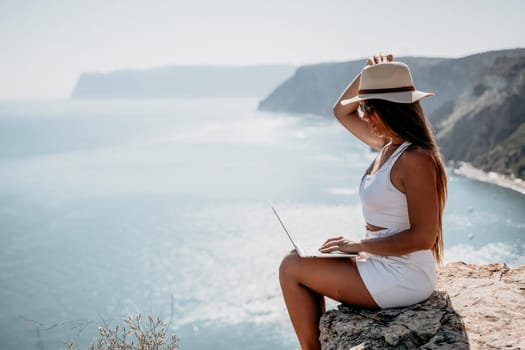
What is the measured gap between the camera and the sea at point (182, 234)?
47438mm

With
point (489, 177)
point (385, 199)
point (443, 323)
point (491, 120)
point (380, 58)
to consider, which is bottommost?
point (489, 177)

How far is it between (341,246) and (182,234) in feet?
222

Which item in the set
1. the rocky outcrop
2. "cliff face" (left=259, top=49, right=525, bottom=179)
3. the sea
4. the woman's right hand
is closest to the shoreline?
"cliff face" (left=259, top=49, right=525, bottom=179)

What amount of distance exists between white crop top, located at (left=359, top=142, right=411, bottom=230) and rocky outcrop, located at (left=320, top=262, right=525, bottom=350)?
0.62 metres

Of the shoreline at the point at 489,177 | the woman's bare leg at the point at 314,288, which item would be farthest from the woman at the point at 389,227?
the shoreline at the point at 489,177

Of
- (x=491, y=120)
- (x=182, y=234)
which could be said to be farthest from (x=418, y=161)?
(x=491, y=120)

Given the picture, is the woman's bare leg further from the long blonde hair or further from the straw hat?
the straw hat

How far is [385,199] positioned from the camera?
2.97 m

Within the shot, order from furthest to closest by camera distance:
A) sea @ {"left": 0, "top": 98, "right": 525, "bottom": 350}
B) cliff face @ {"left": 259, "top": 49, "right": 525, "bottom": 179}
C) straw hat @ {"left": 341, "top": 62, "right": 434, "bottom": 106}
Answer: cliff face @ {"left": 259, "top": 49, "right": 525, "bottom": 179} < sea @ {"left": 0, "top": 98, "right": 525, "bottom": 350} < straw hat @ {"left": 341, "top": 62, "right": 434, "bottom": 106}

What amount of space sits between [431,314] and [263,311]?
4716 cm

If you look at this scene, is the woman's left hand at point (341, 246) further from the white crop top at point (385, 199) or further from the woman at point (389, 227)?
the white crop top at point (385, 199)

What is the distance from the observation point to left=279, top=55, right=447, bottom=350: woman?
9.27 feet

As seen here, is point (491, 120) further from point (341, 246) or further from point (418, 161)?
point (418, 161)

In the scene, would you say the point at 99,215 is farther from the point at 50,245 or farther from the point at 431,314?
the point at 431,314
